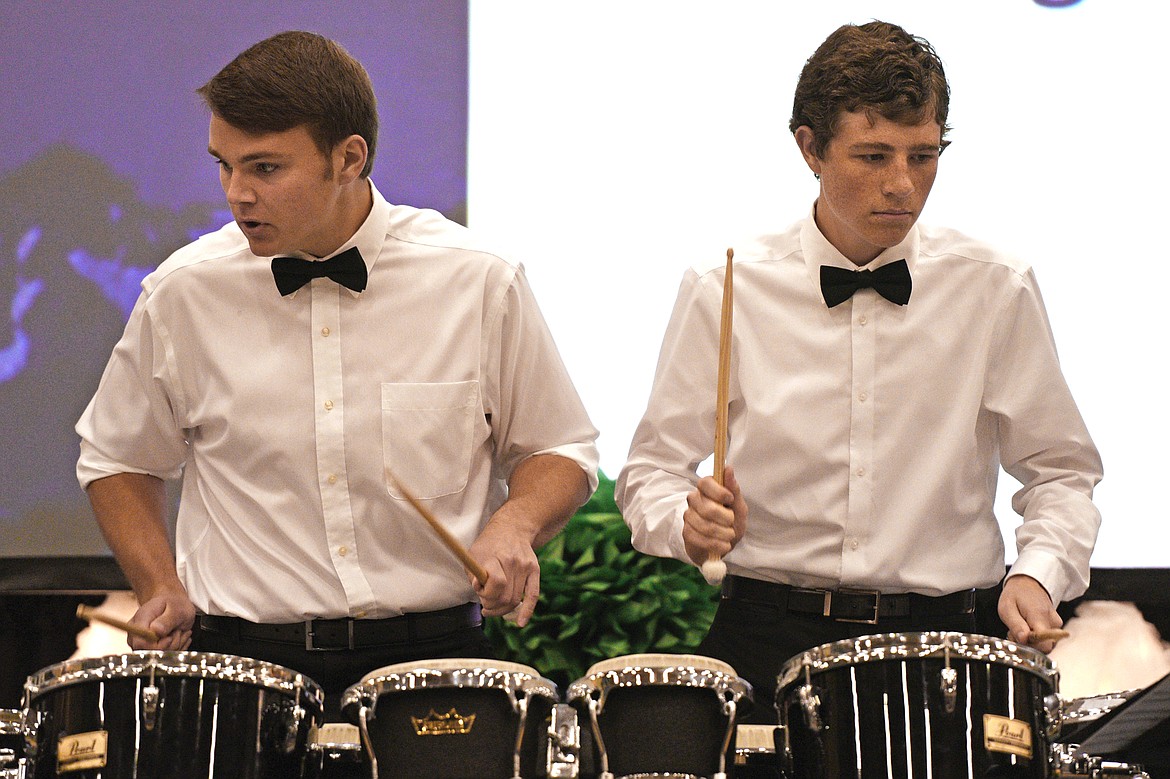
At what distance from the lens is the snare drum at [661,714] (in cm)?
218

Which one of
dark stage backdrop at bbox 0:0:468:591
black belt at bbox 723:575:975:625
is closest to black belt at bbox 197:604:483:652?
black belt at bbox 723:575:975:625

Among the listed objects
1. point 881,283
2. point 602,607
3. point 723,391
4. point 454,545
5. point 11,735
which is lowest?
point 602,607

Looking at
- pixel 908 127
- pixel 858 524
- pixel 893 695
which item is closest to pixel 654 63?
pixel 908 127

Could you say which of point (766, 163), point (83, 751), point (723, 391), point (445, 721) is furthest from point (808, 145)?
point (83, 751)

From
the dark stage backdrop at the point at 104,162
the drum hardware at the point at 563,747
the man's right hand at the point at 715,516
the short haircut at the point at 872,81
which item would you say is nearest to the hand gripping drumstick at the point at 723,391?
the man's right hand at the point at 715,516

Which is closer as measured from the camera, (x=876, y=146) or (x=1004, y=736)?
(x=1004, y=736)

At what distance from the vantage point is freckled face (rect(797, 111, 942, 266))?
277 centimetres

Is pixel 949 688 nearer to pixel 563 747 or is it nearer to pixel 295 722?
pixel 563 747

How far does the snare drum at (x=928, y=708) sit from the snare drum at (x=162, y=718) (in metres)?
0.78

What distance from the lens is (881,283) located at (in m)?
2.90

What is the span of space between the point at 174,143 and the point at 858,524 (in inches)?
94.1

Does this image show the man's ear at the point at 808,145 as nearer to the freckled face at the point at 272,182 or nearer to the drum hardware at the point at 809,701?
the freckled face at the point at 272,182

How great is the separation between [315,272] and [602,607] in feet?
4.48

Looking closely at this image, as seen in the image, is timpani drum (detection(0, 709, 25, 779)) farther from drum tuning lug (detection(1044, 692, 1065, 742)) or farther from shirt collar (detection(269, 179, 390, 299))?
drum tuning lug (detection(1044, 692, 1065, 742))
